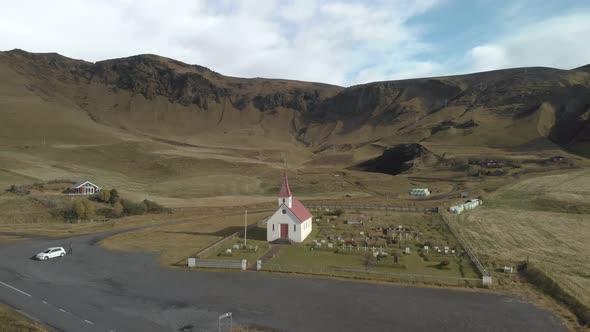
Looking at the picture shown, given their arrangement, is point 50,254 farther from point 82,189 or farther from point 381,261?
point 82,189

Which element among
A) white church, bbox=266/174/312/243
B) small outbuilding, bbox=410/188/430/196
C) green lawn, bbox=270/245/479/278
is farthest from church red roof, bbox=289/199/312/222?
small outbuilding, bbox=410/188/430/196

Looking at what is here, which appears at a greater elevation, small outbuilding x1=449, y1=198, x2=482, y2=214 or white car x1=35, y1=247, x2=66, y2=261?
small outbuilding x1=449, y1=198, x2=482, y2=214

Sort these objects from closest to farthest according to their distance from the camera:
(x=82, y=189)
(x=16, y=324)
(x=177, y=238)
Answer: (x=16, y=324), (x=177, y=238), (x=82, y=189)

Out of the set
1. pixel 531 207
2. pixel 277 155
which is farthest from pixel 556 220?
pixel 277 155

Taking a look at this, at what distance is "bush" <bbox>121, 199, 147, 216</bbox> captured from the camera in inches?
2472

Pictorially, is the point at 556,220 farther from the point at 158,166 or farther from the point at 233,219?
the point at 158,166

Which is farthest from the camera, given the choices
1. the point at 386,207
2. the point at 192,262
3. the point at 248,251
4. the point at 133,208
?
the point at 386,207

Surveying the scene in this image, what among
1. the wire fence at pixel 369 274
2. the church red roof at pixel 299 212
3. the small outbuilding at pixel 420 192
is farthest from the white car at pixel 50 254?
the small outbuilding at pixel 420 192

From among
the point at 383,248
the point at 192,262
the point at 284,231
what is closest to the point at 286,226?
the point at 284,231

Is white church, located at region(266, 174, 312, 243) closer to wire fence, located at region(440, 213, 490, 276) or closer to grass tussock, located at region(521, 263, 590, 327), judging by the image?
wire fence, located at region(440, 213, 490, 276)

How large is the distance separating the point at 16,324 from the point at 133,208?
144 feet

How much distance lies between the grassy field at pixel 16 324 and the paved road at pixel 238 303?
838mm

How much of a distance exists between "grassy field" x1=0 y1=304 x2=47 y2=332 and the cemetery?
17532mm

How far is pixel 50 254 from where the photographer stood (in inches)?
1432
